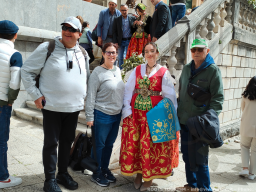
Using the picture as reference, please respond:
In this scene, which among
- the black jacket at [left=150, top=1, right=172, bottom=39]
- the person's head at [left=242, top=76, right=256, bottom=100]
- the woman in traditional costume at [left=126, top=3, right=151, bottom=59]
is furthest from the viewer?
the woman in traditional costume at [left=126, top=3, right=151, bottom=59]

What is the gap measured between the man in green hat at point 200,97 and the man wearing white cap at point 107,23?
346 cm

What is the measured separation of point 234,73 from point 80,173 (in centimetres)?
518

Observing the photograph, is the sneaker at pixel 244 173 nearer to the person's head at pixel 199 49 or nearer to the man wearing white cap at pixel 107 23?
the person's head at pixel 199 49

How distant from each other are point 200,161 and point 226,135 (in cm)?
405

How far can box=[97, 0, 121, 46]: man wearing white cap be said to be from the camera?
6.18 metres

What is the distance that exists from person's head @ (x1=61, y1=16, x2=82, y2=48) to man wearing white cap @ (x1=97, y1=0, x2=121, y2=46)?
11.0ft

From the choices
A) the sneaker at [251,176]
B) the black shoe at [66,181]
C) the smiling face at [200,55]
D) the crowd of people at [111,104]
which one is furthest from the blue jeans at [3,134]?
the sneaker at [251,176]

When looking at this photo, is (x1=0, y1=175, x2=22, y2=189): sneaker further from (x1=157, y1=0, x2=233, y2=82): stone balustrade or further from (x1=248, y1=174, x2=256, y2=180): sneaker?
(x1=248, y1=174, x2=256, y2=180): sneaker

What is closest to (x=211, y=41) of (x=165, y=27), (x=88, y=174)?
(x=165, y=27)

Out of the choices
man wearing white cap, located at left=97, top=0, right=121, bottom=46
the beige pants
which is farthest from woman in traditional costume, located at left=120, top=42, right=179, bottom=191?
man wearing white cap, located at left=97, top=0, right=121, bottom=46

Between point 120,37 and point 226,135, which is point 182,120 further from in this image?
point 226,135

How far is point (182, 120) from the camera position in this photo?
320 cm

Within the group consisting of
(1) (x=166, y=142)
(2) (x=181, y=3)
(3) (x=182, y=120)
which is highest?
(2) (x=181, y=3)

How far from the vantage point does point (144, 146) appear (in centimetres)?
320
